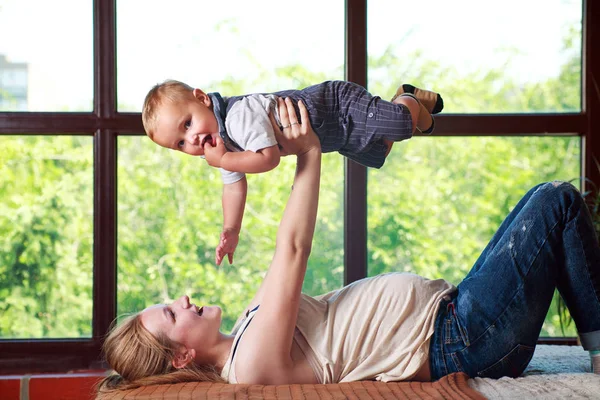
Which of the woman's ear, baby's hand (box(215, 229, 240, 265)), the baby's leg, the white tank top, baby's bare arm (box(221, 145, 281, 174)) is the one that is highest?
the baby's leg

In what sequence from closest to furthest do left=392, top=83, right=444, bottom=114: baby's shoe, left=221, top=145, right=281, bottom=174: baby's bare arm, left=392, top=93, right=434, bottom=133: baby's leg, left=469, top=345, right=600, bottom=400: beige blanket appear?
left=469, top=345, right=600, bottom=400: beige blanket
left=221, top=145, right=281, bottom=174: baby's bare arm
left=392, top=93, right=434, bottom=133: baby's leg
left=392, top=83, right=444, bottom=114: baby's shoe

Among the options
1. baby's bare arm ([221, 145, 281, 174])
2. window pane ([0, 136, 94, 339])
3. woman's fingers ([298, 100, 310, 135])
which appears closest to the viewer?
baby's bare arm ([221, 145, 281, 174])

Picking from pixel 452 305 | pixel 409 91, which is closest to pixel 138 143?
pixel 409 91

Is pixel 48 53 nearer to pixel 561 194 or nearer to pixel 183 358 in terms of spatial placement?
pixel 183 358

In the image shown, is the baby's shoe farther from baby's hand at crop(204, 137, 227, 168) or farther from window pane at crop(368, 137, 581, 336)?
window pane at crop(368, 137, 581, 336)

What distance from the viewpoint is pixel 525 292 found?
1802 mm

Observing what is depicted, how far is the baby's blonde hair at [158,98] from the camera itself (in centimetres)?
186

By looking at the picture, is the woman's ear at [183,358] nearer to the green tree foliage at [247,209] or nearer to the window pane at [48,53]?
the green tree foliage at [247,209]

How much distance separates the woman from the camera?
5.91ft

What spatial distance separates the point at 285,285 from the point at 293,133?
417 mm

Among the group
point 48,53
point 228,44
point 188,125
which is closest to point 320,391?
point 188,125

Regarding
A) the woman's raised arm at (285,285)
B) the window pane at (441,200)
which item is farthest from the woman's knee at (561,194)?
the window pane at (441,200)

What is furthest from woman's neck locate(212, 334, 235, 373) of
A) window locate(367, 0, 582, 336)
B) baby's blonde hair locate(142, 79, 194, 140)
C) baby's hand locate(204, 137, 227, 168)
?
window locate(367, 0, 582, 336)

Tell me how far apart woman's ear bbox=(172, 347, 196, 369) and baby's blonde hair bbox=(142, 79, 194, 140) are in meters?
0.62
